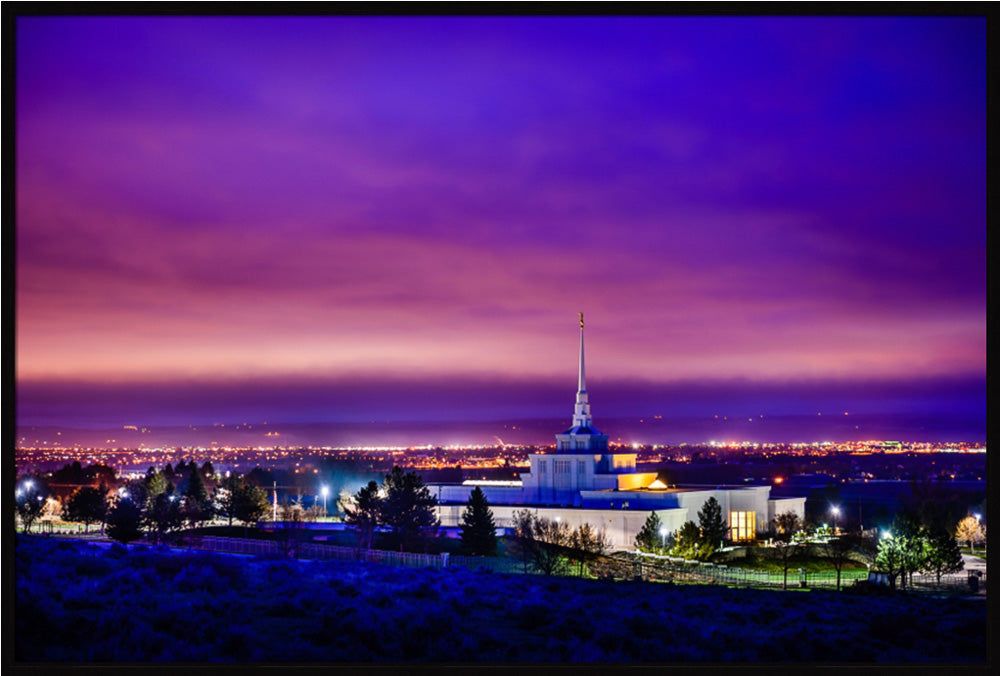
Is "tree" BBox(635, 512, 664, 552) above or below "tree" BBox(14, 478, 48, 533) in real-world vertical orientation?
below

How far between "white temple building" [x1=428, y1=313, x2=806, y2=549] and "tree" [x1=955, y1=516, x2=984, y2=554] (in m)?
10.2

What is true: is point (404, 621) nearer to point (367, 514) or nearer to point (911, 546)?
point (911, 546)

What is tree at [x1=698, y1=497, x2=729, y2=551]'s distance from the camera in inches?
1767

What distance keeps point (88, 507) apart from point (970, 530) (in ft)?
133

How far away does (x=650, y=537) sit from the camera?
44.7 m

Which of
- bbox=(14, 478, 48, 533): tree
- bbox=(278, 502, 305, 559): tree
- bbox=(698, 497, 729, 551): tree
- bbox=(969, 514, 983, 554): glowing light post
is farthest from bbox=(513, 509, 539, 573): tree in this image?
bbox=(969, 514, 983, 554): glowing light post

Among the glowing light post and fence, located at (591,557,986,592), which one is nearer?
fence, located at (591,557,986,592)

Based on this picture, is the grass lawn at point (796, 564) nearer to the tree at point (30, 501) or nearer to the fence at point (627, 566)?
the fence at point (627, 566)

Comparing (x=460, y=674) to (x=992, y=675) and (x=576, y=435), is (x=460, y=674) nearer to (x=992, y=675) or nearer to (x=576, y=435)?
(x=992, y=675)

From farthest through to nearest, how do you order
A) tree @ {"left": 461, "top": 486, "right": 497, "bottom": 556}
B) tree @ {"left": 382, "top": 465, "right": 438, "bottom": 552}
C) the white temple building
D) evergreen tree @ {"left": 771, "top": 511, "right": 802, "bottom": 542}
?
evergreen tree @ {"left": 771, "top": 511, "right": 802, "bottom": 542}
the white temple building
tree @ {"left": 382, "top": 465, "right": 438, "bottom": 552}
tree @ {"left": 461, "top": 486, "right": 497, "bottom": 556}

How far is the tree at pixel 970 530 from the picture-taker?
158 feet

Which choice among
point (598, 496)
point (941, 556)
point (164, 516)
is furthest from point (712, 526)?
point (164, 516)

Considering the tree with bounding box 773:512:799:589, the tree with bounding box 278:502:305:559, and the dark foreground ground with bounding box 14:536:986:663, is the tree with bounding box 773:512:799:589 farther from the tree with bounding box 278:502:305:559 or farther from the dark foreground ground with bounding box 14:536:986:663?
the dark foreground ground with bounding box 14:536:986:663

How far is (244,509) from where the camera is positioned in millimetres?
47031
